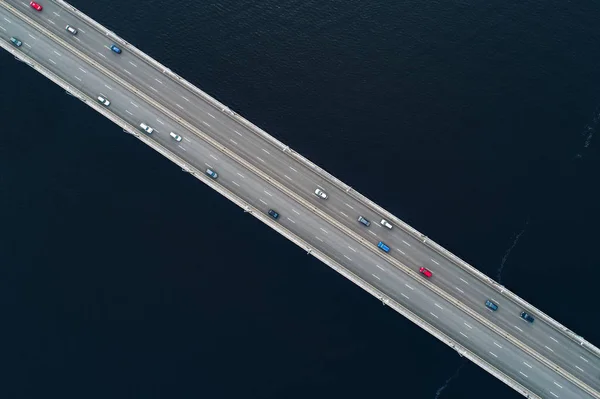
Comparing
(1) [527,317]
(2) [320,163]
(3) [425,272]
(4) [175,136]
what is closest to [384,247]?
(3) [425,272]

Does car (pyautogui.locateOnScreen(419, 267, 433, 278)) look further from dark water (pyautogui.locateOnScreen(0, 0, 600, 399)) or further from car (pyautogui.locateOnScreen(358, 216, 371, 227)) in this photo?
car (pyautogui.locateOnScreen(358, 216, 371, 227))

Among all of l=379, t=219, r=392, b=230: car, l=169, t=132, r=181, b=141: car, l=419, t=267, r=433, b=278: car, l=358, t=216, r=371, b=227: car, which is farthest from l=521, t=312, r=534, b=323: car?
l=169, t=132, r=181, b=141: car

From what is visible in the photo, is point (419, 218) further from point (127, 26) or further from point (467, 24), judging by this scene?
point (127, 26)

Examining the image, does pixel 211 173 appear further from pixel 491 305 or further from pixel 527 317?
pixel 527 317

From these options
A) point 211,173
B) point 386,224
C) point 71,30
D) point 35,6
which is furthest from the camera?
point 35,6

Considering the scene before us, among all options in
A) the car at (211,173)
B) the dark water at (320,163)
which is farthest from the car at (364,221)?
the car at (211,173)

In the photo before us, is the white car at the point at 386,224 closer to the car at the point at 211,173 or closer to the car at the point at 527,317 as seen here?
the car at the point at 527,317
